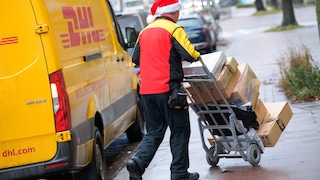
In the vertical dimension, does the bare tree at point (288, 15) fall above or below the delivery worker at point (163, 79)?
→ below

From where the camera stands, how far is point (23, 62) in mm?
7406

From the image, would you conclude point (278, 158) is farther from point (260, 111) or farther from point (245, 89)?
point (245, 89)

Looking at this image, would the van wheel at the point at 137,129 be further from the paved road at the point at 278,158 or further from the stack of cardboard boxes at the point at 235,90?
the stack of cardboard boxes at the point at 235,90

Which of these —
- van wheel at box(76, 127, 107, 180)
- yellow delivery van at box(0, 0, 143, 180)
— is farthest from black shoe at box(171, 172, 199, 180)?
yellow delivery van at box(0, 0, 143, 180)

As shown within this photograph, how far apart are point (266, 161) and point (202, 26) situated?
65.0 feet

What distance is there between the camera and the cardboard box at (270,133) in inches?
340

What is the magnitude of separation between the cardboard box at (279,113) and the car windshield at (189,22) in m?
19.4

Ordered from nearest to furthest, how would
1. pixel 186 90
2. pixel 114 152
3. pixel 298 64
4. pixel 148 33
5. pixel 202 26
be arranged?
pixel 148 33
pixel 186 90
pixel 114 152
pixel 298 64
pixel 202 26

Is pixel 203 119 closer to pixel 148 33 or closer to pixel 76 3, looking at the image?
pixel 148 33

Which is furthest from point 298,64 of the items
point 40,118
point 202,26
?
point 202,26

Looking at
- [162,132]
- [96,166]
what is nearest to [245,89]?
[162,132]

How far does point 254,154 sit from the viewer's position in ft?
28.1

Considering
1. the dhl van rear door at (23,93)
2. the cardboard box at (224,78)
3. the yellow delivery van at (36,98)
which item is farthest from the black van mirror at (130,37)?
the dhl van rear door at (23,93)

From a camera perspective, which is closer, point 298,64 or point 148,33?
point 148,33
